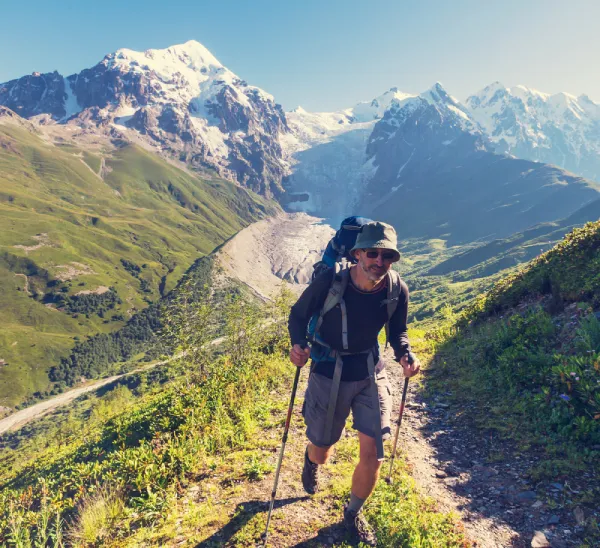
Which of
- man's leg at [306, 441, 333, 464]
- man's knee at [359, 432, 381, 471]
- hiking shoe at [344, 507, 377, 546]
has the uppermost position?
man's knee at [359, 432, 381, 471]

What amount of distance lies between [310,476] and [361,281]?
3900mm

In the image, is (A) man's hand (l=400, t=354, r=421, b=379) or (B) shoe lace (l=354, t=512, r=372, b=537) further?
(A) man's hand (l=400, t=354, r=421, b=379)

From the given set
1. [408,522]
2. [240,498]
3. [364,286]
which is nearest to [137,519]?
[240,498]

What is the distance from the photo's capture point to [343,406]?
5801 millimetres

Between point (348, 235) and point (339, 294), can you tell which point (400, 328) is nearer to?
point (339, 294)

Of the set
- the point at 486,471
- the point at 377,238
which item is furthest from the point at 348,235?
the point at 486,471

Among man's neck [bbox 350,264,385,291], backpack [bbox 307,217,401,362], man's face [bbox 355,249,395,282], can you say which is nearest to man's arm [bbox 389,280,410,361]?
backpack [bbox 307,217,401,362]

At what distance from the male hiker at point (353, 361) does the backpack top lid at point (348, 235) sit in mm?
660

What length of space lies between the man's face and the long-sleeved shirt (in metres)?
0.43

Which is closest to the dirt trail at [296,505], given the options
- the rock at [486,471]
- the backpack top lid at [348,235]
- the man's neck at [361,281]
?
the rock at [486,471]

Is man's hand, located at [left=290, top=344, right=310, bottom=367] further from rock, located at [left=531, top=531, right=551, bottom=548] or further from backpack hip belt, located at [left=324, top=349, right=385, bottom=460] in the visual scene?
rock, located at [left=531, top=531, right=551, bottom=548]

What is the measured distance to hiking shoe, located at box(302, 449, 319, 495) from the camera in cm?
659

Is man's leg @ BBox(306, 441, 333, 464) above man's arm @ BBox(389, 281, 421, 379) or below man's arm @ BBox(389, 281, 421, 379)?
below

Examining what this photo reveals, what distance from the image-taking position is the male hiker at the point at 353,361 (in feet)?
18.3
